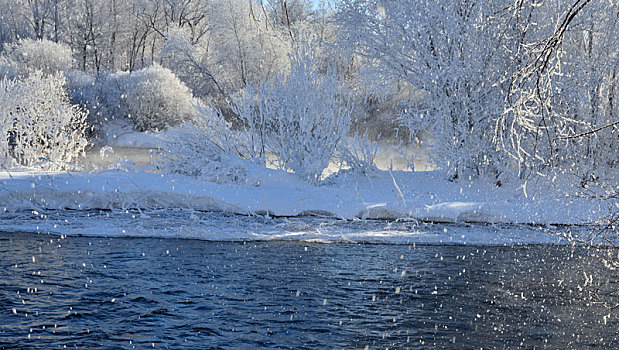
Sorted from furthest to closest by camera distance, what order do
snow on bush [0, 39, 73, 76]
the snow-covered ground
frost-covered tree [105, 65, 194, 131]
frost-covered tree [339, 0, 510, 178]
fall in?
snow on bush [0, 39, 73, 76] < frost-covered tree [105, 65, 194, 131] < frost-covered tree [339, 0, 510, 178] < the snow-covered ground

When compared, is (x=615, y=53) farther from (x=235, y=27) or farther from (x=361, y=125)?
(x=235, y=27)

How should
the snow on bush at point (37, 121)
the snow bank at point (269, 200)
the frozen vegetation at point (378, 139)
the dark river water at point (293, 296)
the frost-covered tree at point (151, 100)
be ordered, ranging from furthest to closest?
the frost-covered tree at point (151, 100)
the snow on bush at point (37, 121)
the frozen vegetation at point (378, 139)
the snow bank at point (269, 200)
the dark river water at point (293, 296)

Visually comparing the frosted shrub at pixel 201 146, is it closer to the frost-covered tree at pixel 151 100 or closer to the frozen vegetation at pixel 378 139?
the frozen vegetation at pixel 378 139

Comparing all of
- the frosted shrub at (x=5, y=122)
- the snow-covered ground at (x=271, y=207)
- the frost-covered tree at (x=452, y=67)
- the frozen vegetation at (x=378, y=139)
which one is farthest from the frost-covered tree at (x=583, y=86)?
the frosted shrub at (x=5, y=122)

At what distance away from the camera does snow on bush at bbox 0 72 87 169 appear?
14180 mm

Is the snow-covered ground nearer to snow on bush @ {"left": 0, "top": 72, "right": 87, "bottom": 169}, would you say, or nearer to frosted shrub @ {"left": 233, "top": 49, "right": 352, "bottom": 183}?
frosted shrub @ {"left": 233, "top": 49, "right": 352, "bottom": 183}

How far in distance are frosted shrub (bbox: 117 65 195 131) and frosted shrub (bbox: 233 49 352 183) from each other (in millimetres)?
16168

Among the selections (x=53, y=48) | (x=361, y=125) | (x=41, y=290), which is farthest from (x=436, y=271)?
(x=53, y=48)

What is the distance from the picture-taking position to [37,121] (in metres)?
14.6

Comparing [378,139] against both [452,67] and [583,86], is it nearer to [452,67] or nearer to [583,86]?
[452,67]

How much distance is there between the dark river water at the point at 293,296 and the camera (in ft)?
17.2

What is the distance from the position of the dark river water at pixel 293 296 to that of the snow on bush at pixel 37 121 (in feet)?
20.2

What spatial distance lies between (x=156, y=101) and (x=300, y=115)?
18208 mm

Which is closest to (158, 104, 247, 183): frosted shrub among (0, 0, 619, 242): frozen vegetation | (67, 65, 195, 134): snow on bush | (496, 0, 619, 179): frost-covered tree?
(0, 0, 619, 242): frozen vegetation
